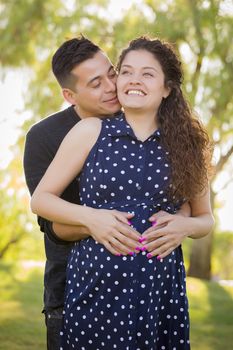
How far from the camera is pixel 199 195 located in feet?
8.84

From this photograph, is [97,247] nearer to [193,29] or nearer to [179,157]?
[179,157]

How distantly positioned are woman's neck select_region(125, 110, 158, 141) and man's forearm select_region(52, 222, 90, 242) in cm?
42

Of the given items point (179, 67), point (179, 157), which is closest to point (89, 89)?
point (179, 67)

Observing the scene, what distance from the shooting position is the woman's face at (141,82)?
2.57 m

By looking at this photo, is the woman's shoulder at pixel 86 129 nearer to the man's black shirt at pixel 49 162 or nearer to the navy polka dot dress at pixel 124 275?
the navy polka dot dress at pixel 124 275

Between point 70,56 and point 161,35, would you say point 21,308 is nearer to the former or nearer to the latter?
point 70,56

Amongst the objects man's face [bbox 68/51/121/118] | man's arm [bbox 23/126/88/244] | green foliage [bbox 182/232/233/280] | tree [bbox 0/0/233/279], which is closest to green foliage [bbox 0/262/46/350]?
man's arm [bbox 23/126/88/244]

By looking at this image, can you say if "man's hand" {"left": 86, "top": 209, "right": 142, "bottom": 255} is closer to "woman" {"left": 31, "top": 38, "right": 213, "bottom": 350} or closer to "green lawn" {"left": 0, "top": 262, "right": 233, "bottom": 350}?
"woman" {"left": 31, "top": 38, "right": 213, "bottom": 350}

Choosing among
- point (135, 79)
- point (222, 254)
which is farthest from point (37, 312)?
point (222, 254)

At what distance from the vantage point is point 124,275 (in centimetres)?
246

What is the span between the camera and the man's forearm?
8.32ft

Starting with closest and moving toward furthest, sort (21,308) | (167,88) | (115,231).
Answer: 1. (115,231)
2. (167,88)
3. (21,308)

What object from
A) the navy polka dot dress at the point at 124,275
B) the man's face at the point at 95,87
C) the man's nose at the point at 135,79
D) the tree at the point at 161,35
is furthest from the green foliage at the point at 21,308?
the tree at the point at 161,35

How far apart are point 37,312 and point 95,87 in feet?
12.5
